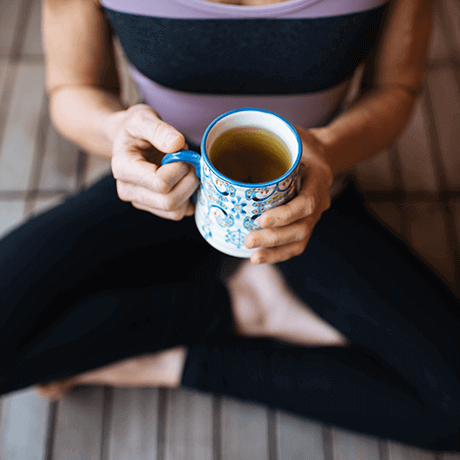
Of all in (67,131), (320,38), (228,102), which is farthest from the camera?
(67,131)

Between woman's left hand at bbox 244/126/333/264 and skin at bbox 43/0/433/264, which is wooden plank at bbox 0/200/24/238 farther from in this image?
woman's left hand at bbox 244/126/333/264

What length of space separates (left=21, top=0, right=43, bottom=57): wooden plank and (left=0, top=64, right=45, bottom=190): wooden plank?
65 millimetres

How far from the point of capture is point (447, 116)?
1230mm

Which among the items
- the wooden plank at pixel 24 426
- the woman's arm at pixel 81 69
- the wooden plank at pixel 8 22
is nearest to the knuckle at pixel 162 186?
the woman's arm at pixel 81 69

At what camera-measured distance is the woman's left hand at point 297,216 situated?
1.55 ft

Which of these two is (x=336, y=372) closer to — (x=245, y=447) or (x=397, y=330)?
(x=397, y=330)

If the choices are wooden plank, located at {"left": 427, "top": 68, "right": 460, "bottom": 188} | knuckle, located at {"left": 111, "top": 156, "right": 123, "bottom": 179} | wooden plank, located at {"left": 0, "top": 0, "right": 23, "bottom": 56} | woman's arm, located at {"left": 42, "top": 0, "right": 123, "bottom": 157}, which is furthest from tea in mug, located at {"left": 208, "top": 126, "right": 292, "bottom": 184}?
wooden plank, located at {"left": 0, "top": 0, "right": 23, "bottom": 56}

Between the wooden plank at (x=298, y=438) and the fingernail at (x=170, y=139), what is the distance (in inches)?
27.9

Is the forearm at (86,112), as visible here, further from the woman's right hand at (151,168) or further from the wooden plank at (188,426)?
the wooden plank at (188,426)

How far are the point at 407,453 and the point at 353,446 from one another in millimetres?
120

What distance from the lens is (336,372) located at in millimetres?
751

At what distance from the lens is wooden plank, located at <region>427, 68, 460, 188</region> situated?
1161 millimetres

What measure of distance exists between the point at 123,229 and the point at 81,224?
3.0 inches

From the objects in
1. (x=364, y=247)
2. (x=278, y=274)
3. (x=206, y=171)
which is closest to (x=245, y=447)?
(x=278, y=274)
